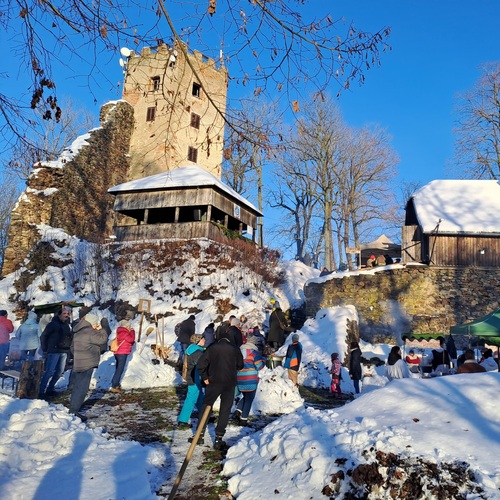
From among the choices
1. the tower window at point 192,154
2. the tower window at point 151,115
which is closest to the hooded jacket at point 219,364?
the tower window at point 192,154

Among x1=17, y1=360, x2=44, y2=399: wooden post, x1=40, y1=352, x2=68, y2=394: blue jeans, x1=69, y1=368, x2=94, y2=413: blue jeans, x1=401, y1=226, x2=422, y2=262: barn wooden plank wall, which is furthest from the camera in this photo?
x1=401, y1=226, x2=422, y2=262: barn wooden plank wall

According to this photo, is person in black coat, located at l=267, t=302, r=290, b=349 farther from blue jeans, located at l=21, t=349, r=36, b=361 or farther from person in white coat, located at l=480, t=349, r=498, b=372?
blue jeans, located at l=21, t=349, r=36, b=361

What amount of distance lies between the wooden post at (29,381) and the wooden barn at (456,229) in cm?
1792

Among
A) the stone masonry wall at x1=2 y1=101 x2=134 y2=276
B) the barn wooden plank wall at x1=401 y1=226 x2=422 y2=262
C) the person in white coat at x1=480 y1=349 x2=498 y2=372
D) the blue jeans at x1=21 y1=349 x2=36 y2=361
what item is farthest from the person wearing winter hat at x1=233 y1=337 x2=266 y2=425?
the stone masonry wall at x1=2 y1=101 x2=134 y2=276

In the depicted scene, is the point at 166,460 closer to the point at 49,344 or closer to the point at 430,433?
the point at 430,433

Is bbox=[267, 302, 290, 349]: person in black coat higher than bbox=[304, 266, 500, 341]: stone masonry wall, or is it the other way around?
bbox=[304, 266, 500, 341]: stone masonry wall

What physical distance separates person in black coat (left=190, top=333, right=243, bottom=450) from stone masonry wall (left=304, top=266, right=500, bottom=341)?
14.7 meters

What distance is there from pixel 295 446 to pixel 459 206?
843 inches

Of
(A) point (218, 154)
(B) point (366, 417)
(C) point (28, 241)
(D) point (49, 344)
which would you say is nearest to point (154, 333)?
(D) point (49, 344)

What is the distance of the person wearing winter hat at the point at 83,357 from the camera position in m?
6.97

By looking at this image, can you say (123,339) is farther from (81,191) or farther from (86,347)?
(81,191)

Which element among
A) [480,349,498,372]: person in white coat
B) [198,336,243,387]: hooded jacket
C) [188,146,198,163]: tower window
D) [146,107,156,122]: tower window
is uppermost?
[146,107,156,122]: tower window

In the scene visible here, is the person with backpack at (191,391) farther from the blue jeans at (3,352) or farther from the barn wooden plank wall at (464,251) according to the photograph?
the barn wooden plank wall at (464,251)

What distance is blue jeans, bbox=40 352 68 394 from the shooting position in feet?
29.4
